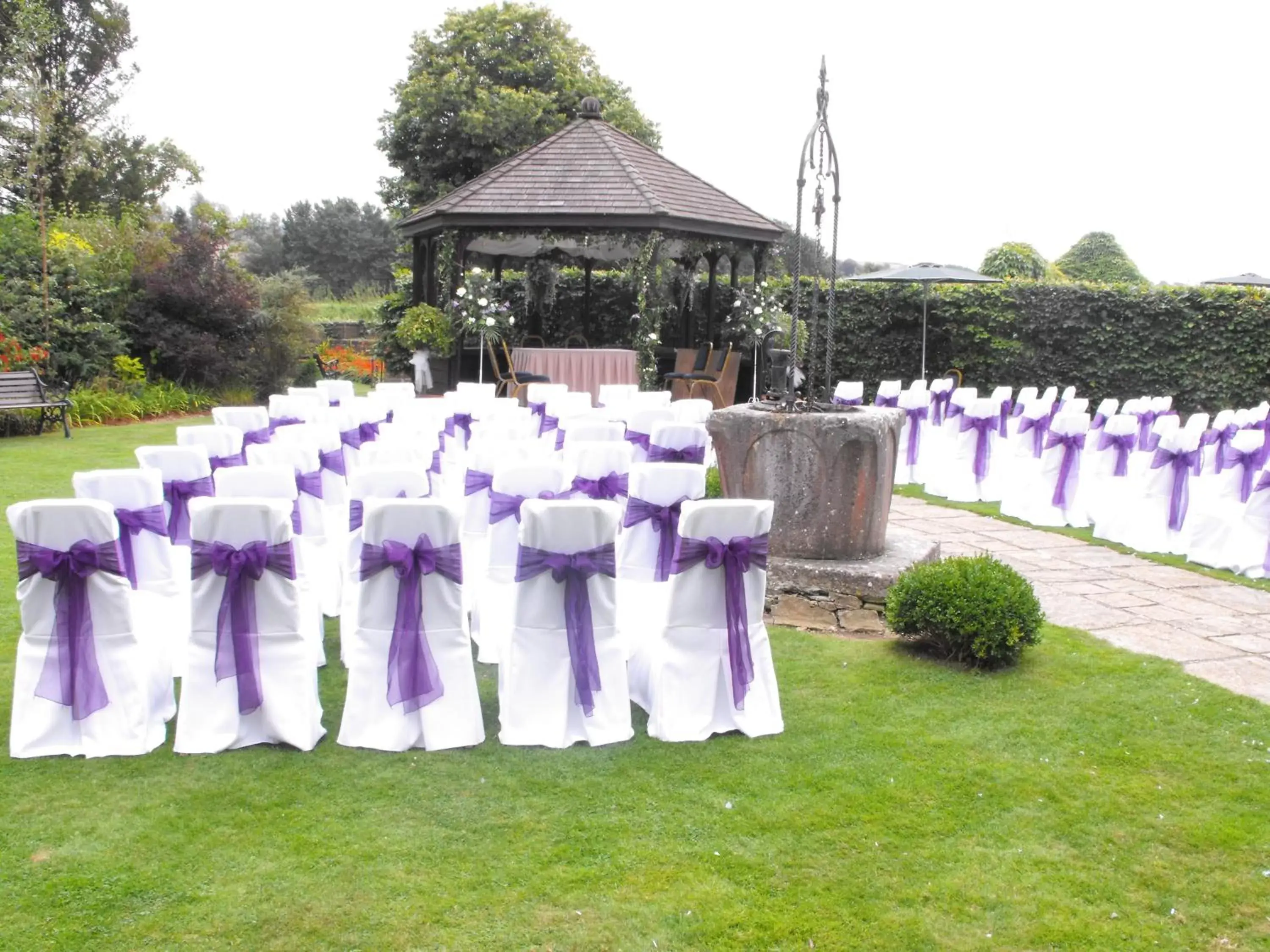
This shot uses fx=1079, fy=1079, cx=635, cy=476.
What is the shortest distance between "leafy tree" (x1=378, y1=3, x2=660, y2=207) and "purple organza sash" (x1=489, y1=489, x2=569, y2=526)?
77.6 ft

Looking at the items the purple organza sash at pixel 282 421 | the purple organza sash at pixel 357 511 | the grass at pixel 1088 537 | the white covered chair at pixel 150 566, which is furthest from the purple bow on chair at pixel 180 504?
the grass at pixel 1088 537

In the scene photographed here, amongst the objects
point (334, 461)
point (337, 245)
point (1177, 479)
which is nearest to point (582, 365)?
point (1177, 479)

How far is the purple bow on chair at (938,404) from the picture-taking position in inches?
501

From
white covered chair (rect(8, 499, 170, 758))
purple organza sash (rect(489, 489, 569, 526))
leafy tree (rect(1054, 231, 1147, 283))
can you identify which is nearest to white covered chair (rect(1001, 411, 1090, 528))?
purple organza sash (rect(489, 489, 569, 526))

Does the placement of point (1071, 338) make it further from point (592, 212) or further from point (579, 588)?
point (579, 588)

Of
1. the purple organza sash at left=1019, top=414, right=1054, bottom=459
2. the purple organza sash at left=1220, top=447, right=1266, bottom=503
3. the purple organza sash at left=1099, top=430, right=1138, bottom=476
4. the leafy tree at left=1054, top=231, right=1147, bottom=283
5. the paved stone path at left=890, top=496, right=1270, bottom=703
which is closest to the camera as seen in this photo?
the paved stone path at left=890, top=496, right=1270, bottom=703

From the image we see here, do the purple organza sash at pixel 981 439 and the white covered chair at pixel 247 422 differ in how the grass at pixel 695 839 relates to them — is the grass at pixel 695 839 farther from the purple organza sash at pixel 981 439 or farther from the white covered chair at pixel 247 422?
the purple organza sash at pixel 981 439

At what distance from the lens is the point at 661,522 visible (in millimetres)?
5699

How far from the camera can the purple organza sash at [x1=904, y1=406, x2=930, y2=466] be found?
1203 cm

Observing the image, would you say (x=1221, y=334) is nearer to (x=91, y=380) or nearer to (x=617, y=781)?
(x=617, y=781)

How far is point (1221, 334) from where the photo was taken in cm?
1561

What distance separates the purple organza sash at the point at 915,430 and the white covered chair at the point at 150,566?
865 cm

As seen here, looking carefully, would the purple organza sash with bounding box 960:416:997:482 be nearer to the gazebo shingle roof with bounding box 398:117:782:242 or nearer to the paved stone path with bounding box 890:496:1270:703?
the paved stone path with bounding box 890:496:1270:703

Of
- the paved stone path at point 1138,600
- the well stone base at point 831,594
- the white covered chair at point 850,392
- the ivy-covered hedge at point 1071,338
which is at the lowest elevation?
the paved stone path at point 1138,600
